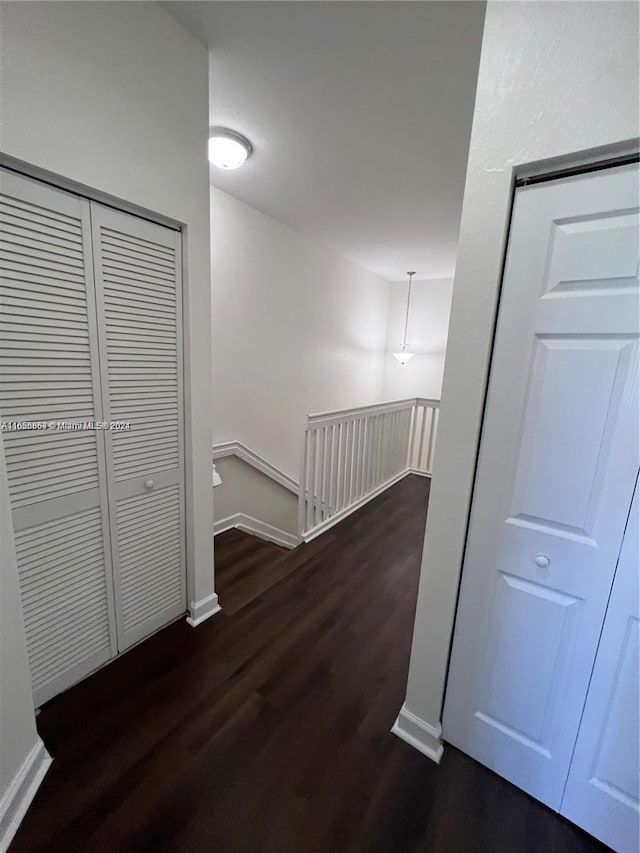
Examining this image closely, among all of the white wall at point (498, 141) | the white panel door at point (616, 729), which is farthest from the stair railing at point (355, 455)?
the white panel door at point (616, 729)

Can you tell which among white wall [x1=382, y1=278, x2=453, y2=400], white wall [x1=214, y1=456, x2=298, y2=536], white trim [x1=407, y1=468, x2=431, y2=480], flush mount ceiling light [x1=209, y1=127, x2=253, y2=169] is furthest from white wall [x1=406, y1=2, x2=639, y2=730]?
white wall [x1=382, y1=278, x2=453, y2=400]

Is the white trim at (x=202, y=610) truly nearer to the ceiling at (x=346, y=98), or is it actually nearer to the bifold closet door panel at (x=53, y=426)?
the bifold closet door panel at (x=53, y=426)

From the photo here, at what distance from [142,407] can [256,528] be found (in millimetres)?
2134

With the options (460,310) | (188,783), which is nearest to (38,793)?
(188,783)

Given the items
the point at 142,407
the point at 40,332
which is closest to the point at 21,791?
the point at 142,407

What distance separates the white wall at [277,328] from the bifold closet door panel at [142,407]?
3.98ft

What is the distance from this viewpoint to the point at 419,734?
52.8 inches

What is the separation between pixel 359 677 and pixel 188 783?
0.77 m

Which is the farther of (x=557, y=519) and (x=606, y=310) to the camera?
(x=557, y=519)

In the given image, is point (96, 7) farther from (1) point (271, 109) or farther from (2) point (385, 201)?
(2) point (385, 201)

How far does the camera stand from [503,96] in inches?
36.4

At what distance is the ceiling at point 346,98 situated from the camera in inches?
50.7

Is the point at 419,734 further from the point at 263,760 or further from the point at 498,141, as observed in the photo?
the point at 498,141

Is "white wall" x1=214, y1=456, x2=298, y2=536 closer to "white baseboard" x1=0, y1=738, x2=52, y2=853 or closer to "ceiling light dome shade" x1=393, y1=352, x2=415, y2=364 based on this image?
"white baseboard" x1=0, y1=738, x2=52, y2=853
